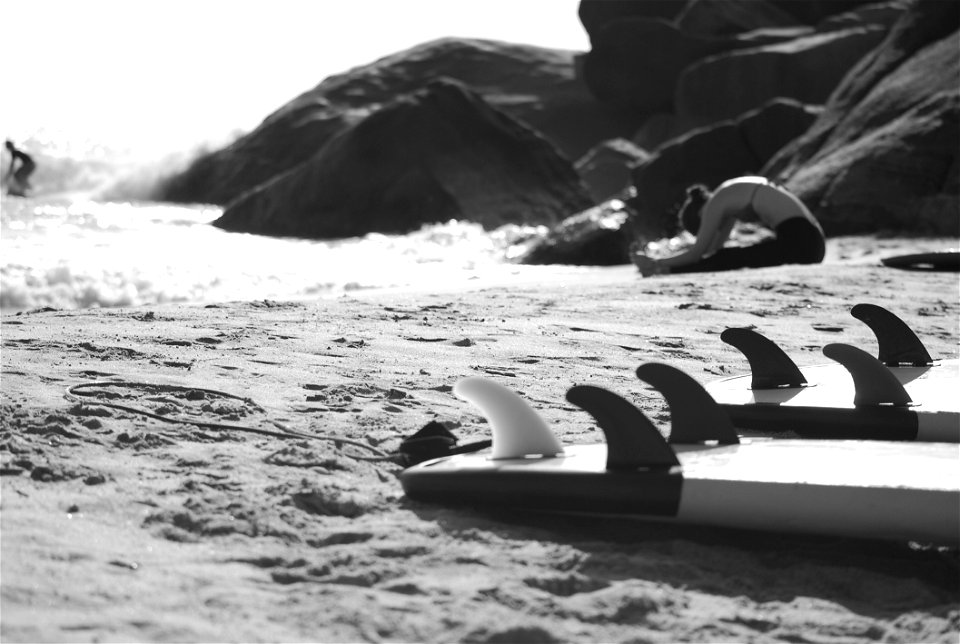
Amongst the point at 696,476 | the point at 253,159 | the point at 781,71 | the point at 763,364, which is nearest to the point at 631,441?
the point at 696,476

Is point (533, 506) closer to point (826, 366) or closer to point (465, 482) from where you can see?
point (465, 482)

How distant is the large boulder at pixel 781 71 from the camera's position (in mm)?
27922

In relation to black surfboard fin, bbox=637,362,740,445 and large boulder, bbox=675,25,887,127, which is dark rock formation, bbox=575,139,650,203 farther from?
black surfboard fin, bbox=637,362,740,445

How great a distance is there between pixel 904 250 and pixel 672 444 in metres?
7.98

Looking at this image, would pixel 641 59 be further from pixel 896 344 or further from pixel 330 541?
pixel 330 541

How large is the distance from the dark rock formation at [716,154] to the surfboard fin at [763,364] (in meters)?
13.6

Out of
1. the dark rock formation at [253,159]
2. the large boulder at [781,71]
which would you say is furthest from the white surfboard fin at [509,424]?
the large boulder at [781,71]

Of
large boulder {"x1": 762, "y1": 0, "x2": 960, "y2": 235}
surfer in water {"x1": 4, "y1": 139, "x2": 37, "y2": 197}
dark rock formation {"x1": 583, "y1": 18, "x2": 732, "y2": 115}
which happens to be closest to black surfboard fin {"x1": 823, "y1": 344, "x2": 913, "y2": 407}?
large boulder {"x1": 762, "y1": 0, "x2": 960, "y2": 235}

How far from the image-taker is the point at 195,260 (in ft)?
33.4

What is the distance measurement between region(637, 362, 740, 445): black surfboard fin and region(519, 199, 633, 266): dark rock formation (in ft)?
27.4

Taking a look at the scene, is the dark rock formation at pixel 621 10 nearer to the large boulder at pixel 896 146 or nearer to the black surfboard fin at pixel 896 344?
the large boulder at pixel 896 146

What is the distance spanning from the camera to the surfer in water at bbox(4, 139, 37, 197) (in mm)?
18594

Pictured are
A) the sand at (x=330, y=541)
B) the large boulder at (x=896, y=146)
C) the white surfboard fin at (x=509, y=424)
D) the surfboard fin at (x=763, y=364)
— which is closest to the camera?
the sand at (x=330, y=541)

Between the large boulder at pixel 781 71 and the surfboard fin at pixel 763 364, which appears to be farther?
the large boulder at pixel 781 71
